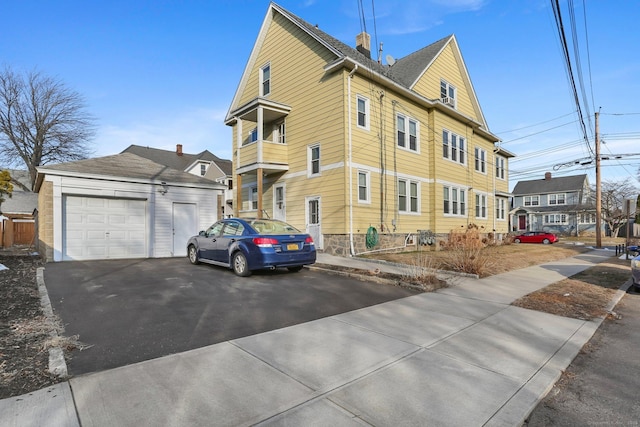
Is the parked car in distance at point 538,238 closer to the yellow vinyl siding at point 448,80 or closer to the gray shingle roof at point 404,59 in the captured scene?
the yellow vinyl siding at point 448,80

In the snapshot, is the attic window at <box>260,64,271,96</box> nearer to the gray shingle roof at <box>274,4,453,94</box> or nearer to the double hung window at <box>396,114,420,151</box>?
the gray shingle roof at <box>274,4,453,94</box>

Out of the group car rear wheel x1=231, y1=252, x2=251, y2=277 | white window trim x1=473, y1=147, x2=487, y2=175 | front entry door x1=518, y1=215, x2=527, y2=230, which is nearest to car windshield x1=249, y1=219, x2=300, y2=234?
car rear wheel x1=231, y1=252, x2=251, y2=277

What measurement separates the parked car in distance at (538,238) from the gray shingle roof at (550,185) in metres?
21.8

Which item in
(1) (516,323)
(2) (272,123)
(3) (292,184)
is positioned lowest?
(1) (516,323)

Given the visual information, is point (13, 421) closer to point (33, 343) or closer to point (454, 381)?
point (33, 343)

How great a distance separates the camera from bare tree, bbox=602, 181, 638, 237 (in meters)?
38.9

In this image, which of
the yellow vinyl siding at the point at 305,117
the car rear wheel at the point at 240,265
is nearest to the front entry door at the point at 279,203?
the yellow vinyl siding at the point at 305,117

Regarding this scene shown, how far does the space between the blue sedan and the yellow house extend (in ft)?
16.7

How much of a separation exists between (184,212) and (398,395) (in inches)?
505

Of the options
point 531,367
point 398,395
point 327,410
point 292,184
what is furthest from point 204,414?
point 292,184

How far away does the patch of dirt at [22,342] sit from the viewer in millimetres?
2939

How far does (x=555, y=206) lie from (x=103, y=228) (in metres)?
54.5

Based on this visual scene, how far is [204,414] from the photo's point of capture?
2.55 metres

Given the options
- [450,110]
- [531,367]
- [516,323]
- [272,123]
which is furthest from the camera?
[450,110]
